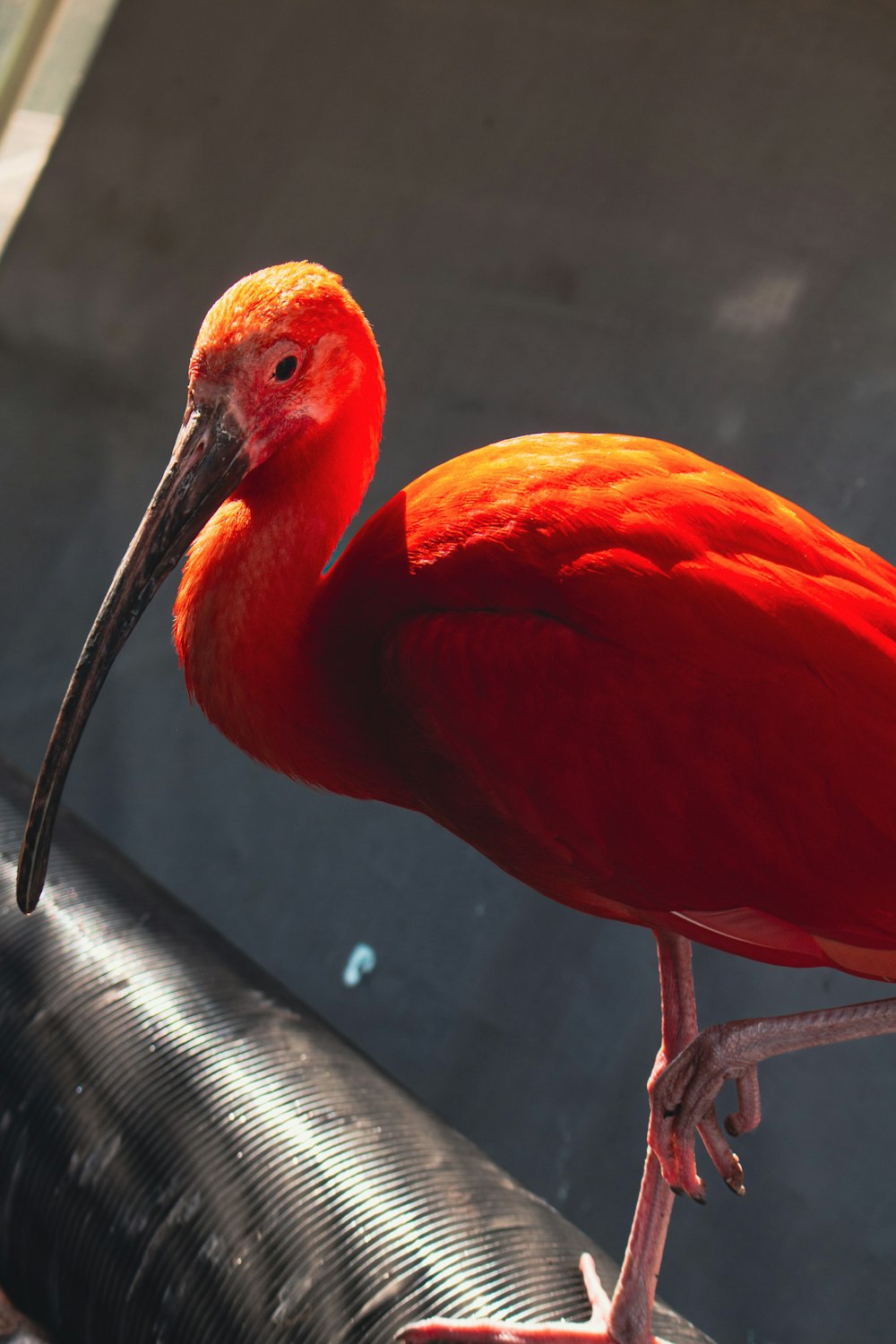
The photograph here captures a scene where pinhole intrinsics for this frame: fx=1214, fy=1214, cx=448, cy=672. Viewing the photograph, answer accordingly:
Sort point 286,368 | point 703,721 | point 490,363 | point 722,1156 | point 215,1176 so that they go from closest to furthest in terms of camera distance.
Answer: point 703,721 → point 286,368 → point 722,1156 → point 215,1176 → point 490,363

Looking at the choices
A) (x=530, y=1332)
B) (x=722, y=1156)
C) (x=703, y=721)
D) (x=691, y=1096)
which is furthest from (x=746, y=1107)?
(x=703, y=721)

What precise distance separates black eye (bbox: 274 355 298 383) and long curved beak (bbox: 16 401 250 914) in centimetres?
7

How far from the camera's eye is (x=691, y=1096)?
1364mm

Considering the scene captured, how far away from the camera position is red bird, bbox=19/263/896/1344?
1224 mm

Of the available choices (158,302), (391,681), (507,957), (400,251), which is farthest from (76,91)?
(391,681)

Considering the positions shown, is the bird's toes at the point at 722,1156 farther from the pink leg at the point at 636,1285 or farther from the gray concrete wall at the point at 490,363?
the gray concrete wall at the point at 490,363

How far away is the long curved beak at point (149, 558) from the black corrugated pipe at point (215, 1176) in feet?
1.56

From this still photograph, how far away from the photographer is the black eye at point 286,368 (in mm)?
1312

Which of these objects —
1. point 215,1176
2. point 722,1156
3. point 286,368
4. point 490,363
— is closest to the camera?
point 286,368

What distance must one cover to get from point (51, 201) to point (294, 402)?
3.06m

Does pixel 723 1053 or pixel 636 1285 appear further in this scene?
pixel 636 1285

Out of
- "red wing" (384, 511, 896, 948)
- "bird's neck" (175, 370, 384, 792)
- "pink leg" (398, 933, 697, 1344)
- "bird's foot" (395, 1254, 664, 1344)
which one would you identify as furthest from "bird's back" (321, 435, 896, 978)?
"bird's foot" (395, 1254, 664, 1344)

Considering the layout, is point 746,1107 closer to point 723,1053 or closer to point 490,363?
point 723,1053

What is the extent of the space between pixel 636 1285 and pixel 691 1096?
1.23ft
